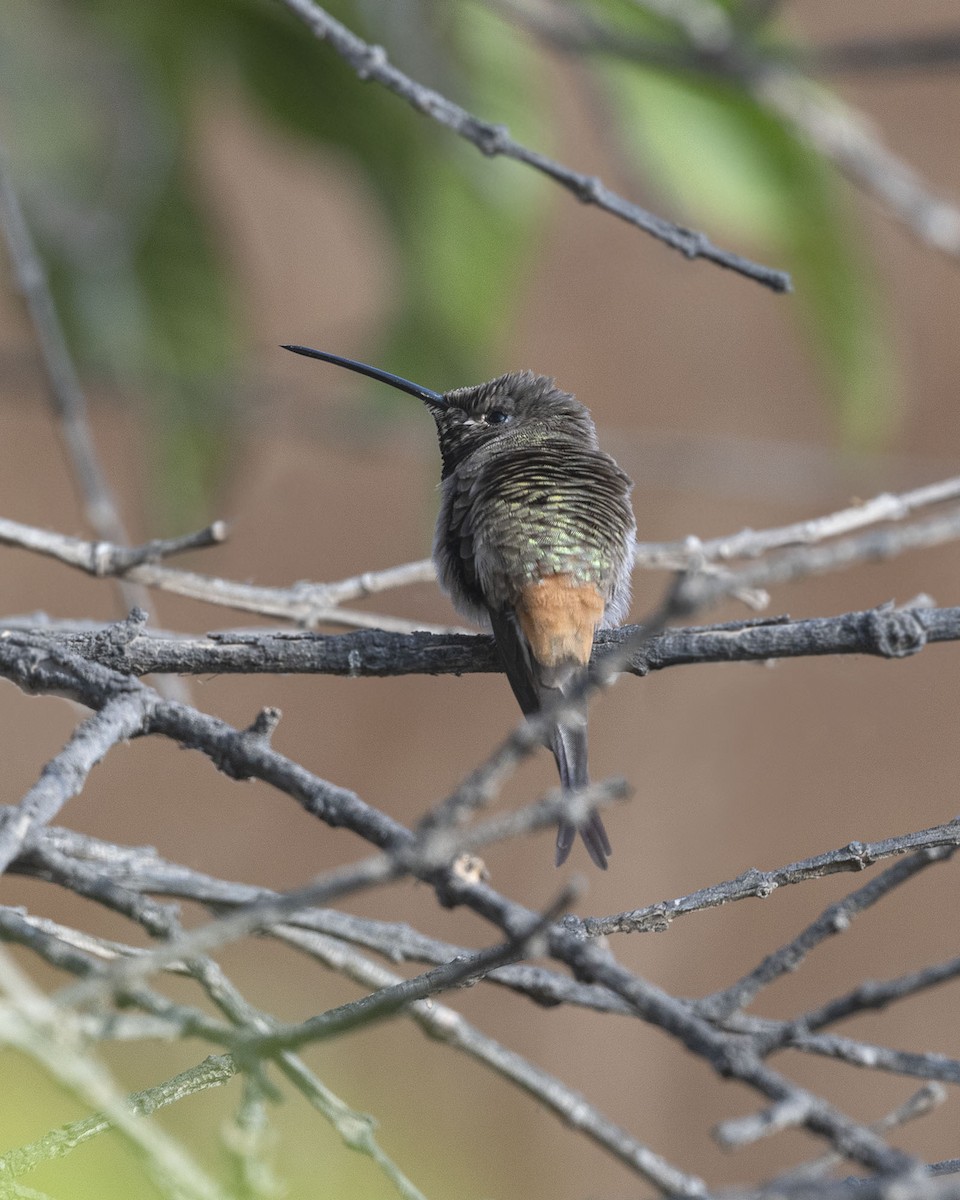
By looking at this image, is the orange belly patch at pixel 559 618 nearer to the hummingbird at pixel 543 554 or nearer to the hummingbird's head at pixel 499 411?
the hummingbird at pixel 543 554

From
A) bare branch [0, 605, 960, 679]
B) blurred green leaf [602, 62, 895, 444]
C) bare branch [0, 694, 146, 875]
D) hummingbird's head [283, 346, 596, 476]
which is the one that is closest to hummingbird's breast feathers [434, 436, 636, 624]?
hummingbird's head [283, 346, 596, 476]

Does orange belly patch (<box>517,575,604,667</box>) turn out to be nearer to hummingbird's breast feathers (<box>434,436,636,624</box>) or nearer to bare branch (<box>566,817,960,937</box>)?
hummingbird's breast feathers (<box>434,436,636,624</box>)

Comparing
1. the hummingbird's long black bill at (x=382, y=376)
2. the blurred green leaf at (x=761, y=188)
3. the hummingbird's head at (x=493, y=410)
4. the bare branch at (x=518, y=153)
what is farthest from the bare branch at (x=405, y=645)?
the blurred green leaf at (x=761, y=188)

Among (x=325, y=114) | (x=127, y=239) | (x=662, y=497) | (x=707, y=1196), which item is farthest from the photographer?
(x=662, y=497)

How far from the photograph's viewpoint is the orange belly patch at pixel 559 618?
1.85 meters

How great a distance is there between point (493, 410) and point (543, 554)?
0.72 m

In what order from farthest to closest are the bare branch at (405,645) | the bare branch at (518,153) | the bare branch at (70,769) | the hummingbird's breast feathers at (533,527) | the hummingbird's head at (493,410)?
the hummingbird's head at (493,410) → the hummingbird's breast feathers at (533,527) → the bare branch at (518,153) → the bare branch at (405,645) → the bare branch at (70,769)

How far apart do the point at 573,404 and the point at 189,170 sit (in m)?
1.34

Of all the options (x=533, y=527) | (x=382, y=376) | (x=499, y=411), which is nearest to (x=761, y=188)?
(x=499, y=411)

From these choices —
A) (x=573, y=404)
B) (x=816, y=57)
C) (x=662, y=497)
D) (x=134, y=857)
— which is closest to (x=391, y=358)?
(x=573, y=404)

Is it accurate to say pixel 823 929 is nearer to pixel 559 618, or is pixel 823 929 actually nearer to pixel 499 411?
pixel 559 618

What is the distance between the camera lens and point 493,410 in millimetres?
2600

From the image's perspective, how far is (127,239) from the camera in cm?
325

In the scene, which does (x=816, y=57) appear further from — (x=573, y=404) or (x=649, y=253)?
(x=649, y=253)
